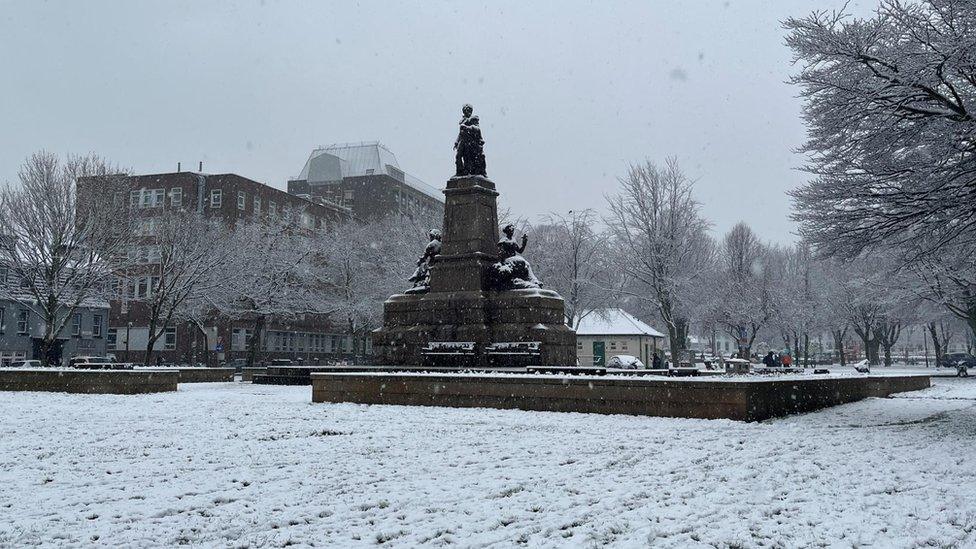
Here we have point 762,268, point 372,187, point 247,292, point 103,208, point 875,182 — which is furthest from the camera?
point 372,187

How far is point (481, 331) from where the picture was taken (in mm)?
21109

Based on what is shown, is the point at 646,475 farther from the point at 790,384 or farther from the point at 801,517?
the point at 790,384

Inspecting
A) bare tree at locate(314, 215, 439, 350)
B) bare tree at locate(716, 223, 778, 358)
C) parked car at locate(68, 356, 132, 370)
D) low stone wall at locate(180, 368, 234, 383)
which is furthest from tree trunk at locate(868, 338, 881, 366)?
parked car at locate(68, 356, 132, 370)

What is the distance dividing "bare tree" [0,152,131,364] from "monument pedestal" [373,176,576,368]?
14547mm

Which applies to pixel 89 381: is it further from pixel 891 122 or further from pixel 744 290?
pixel 744 290

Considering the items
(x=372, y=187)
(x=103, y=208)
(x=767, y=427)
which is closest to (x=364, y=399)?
(x=767, y=427)

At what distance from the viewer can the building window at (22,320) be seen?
171 ft

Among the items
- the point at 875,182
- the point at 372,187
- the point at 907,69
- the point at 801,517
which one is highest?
the point at 372,187

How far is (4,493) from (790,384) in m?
13.0

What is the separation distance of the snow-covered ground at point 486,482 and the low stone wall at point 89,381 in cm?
800

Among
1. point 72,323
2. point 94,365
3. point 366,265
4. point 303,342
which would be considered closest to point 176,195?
point 72,323

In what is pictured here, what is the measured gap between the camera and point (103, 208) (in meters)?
30.9

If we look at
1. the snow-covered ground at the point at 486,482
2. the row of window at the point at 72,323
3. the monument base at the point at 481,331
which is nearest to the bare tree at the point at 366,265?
the row of window at the point at 72,323

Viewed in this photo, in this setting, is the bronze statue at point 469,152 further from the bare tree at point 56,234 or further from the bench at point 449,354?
the bare tree at point 56,234
